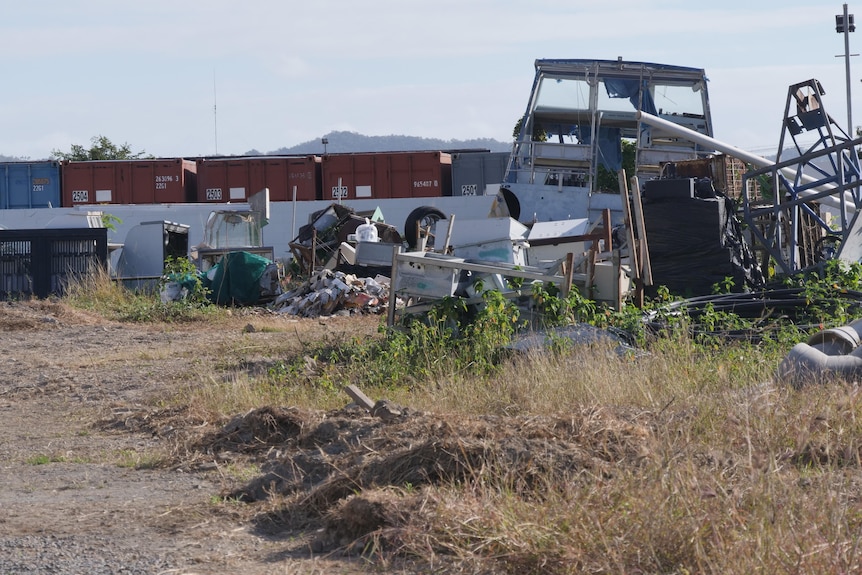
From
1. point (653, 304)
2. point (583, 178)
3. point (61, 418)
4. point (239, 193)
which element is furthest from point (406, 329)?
point (239, 193)

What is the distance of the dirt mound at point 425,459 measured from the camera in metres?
4.62

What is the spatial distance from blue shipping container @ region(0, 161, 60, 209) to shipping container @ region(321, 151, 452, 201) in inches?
348

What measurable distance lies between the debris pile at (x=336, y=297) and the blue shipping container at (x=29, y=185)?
18840 millimetres

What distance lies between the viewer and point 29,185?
34062 millimetres

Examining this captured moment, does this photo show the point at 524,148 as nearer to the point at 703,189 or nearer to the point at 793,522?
the point at 703,189

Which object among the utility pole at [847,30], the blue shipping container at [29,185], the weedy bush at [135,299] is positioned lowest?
the weedy bush at [135,299]

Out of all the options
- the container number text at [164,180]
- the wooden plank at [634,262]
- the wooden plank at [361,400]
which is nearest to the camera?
the wooden plank at [361,400]

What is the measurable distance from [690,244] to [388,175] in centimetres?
2295

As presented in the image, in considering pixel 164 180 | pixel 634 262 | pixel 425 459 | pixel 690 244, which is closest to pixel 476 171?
pixel 164 180

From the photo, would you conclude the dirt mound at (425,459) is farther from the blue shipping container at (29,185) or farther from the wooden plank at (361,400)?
the blue shipping container at (29,185)

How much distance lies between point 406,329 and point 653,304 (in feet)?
7.94

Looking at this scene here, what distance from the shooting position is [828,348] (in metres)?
7.67

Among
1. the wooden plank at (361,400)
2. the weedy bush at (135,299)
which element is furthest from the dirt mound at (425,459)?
the weedy bush at (135,299)

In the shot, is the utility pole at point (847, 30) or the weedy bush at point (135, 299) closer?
the weedy bush at point (135, 299)
